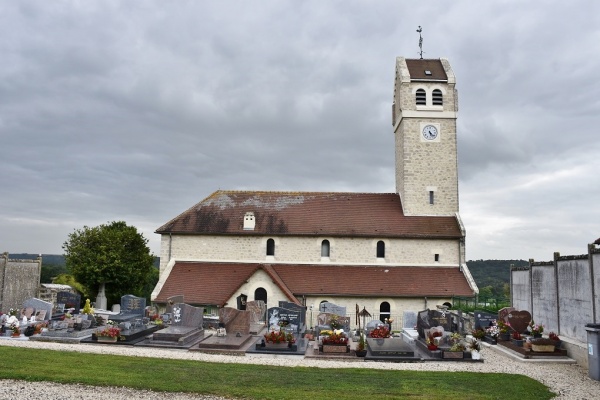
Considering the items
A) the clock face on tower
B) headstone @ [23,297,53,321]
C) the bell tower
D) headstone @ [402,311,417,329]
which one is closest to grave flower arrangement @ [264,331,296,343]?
headstone @ [402,311,417,329]

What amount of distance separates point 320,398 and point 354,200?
25.2m

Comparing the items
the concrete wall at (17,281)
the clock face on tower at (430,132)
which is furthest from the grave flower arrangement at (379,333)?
the concrete wall at (17,281)

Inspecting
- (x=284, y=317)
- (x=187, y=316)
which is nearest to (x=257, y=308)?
(x=284, y=317)

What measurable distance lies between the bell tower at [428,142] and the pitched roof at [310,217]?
3.98 ft

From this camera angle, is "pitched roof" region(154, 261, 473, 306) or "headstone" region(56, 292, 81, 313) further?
"pitched roof" region(154, 261, 473, 306)

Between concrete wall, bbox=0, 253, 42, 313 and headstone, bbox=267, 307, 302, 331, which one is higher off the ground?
concrete wall, bbox=0, 253, 42, 313

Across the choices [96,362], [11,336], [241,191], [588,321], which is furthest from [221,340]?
[241,191]

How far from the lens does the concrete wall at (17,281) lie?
27078 millimetres

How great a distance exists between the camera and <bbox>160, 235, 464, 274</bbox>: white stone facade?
106 feet

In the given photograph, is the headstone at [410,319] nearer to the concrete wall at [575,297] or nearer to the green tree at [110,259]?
the concrete wall at [575,297]

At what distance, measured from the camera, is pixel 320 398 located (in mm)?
10891

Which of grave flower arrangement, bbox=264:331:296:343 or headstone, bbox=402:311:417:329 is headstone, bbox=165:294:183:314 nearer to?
grave flower arrangement, bbox=264:331:296:343

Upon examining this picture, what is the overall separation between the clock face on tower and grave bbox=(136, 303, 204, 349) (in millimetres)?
21419

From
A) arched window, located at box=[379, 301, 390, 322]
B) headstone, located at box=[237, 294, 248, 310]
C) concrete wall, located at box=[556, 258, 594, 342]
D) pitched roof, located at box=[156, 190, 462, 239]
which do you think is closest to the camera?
concrete wall, located at box=[556, 258, 594, 342]
